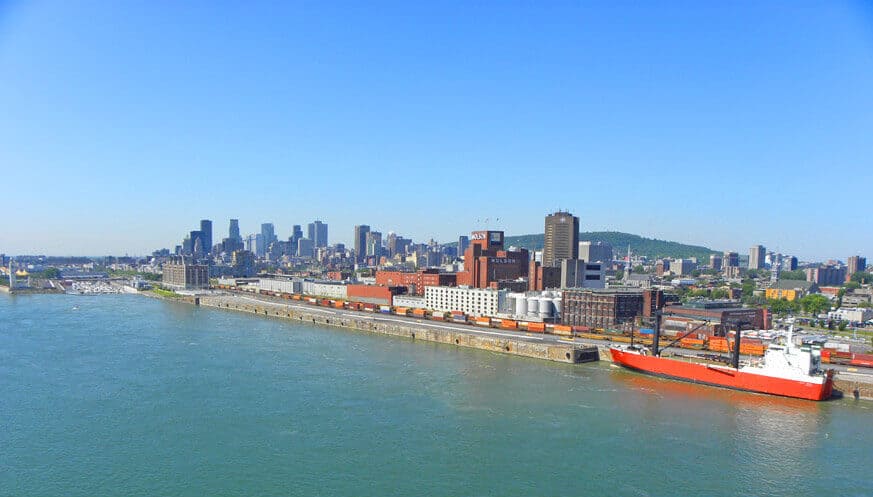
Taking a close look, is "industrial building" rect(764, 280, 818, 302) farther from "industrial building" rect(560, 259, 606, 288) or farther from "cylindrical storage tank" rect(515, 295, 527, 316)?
"cylindrical storage tank" rect(515, 295, 527, 316)

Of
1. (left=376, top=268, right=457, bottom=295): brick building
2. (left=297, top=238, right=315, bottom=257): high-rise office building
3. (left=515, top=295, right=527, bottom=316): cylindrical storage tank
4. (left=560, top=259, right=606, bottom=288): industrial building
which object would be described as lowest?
(left=515, top=295, right=527, bottom=316): cylindrical storage tank

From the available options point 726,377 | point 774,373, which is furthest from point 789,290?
point 774,373

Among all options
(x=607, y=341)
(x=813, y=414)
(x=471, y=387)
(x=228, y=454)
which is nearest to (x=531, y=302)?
(x=607, y=341)

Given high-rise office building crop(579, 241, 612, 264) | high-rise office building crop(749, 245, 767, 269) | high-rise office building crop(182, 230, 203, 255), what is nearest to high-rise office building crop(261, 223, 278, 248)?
high-rise office building crop(182, 230, 203, 255)

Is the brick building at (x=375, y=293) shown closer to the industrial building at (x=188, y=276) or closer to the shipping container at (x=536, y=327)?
the shipping container at (x=536, y=327)

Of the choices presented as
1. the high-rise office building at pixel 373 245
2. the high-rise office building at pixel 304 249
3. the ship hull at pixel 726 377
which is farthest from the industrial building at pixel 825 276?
the high-rise office building at pixel 304 249

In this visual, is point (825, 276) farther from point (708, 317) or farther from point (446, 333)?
point (446, 333)
